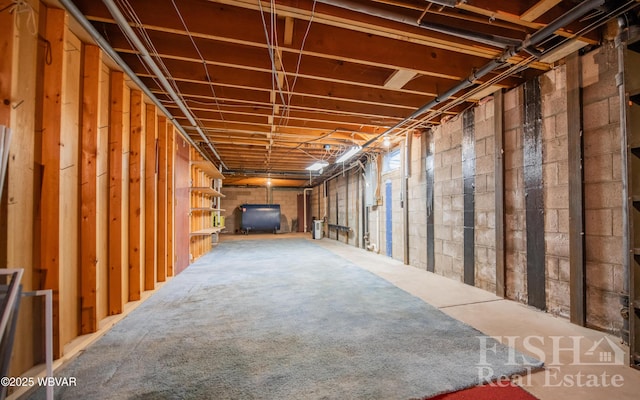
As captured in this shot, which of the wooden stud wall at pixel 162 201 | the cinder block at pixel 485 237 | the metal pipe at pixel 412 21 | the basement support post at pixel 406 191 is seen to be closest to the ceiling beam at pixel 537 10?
the metal pipe at pixel 412 21

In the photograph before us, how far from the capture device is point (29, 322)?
4.83 ft

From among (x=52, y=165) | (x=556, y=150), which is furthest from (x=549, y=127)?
(x=52, y=165)

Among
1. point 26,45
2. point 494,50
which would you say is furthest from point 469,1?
point 26,45

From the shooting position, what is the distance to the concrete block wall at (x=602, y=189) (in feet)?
6.30

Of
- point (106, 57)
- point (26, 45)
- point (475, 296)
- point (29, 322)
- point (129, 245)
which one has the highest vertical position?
point (106, 57)

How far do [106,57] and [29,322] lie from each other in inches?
77.7

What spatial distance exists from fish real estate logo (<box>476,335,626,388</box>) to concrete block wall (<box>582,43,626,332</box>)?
28 centimetres

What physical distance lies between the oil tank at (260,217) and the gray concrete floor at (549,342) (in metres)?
8.12

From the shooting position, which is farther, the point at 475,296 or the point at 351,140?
the point at 351,140

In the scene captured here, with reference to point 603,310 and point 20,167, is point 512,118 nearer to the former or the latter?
point 603,310

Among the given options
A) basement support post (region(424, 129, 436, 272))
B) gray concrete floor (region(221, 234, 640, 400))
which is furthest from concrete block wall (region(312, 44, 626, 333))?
gray concrete floor (region(221, 234, 640, 400))

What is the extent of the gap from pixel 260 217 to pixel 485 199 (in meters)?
8.82

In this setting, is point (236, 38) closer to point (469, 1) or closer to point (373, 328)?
point (469, 1)

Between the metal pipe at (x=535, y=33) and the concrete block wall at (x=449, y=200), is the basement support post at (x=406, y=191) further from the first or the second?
the metal pipe at (x=535, y=33)
